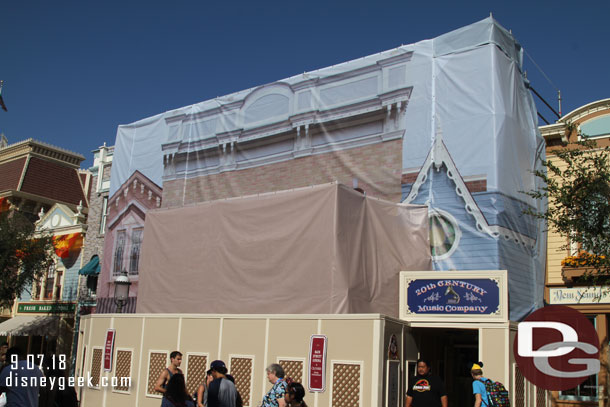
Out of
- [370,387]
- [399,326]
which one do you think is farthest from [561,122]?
[370,387]

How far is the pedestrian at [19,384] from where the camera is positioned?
7.74 m

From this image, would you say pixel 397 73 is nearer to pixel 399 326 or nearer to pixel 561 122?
pixel 561 122

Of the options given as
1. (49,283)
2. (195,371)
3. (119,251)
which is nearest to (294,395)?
(195,371)

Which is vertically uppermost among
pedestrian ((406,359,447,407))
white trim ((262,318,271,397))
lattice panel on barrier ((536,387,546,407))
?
white trim ((262,318,271,397))

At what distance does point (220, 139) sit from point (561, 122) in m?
11.0

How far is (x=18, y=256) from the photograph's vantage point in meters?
26.1

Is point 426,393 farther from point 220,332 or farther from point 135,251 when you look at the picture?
point 135,251

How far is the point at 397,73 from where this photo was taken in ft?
60.1

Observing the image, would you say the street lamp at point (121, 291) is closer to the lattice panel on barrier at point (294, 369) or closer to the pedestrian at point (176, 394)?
the lattice panel on barrier at point (294, 369)

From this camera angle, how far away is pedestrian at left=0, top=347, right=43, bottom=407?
7.74 meters

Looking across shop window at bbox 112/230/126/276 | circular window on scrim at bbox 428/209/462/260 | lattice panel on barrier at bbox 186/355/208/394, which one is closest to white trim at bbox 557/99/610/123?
circular window on scrim at bbox 428/209/462/260

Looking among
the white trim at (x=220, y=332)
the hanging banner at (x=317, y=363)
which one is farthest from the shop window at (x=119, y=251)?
the hanging banner at (x=317, y=363)

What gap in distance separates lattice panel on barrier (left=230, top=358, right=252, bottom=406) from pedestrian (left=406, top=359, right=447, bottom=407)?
3895 millimetres

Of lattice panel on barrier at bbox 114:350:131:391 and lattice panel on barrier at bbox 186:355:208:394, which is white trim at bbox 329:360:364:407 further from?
lattice panel on barrier at bbox 114:350:131:391
